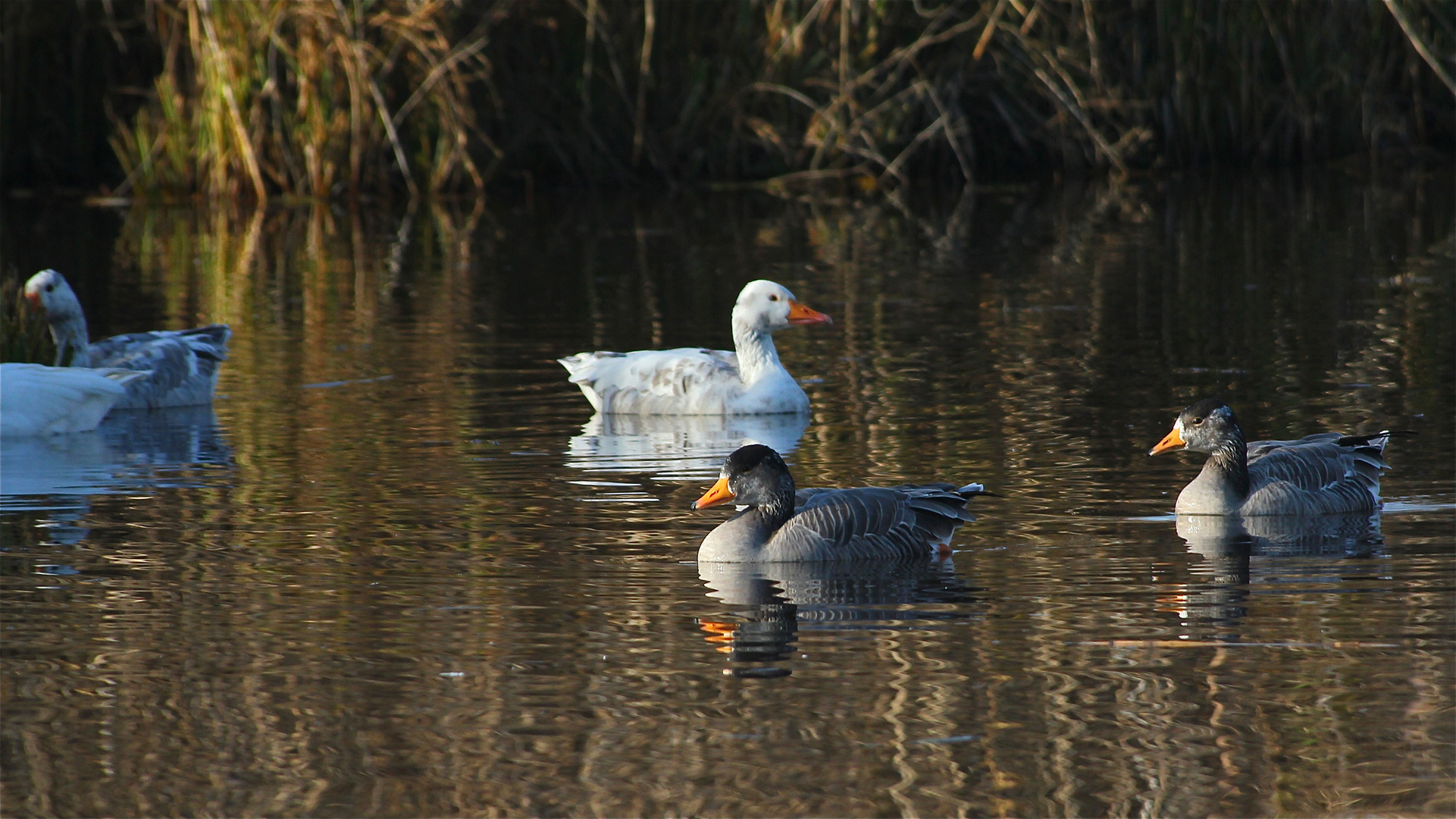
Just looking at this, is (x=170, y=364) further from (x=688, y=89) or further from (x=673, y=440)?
(x=688, y=89)

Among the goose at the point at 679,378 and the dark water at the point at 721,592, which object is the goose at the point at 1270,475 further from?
the goose at the point at 679,378

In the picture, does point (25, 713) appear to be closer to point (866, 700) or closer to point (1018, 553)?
point (866, 700)

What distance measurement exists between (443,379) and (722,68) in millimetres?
14915

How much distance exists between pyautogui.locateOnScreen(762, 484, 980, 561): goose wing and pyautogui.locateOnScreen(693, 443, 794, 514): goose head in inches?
4.3

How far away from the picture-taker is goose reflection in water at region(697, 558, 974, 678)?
728 cm

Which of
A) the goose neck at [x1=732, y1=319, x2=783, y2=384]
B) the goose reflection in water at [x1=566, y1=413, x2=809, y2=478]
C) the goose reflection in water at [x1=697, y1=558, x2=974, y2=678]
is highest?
the goose neck at [x1=732, y1=319, x2=783, y2=384]

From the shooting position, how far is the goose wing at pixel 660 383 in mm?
13039

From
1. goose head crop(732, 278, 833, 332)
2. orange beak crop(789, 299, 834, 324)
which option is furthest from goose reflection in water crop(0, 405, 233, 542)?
orange beak crop(789, 299, 834, 324)

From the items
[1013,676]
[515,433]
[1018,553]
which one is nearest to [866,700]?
[1013,676]

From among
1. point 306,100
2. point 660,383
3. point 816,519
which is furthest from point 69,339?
point 306,100

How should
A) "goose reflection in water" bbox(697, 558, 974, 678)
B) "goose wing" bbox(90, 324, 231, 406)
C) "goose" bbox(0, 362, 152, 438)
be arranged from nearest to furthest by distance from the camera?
1. "goose reflection in water" bbox(697, 558, 974, 678)
2. "goose" bbox(0, 362, 152, 438)
3. "goose wing" bbox(90, 324, 231, 406)

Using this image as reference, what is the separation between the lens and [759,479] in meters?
8.50

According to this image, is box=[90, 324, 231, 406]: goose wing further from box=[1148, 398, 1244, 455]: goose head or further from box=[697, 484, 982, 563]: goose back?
box=[1148, 398, 1244, 455]: goose head

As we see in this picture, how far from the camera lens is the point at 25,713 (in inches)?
256
